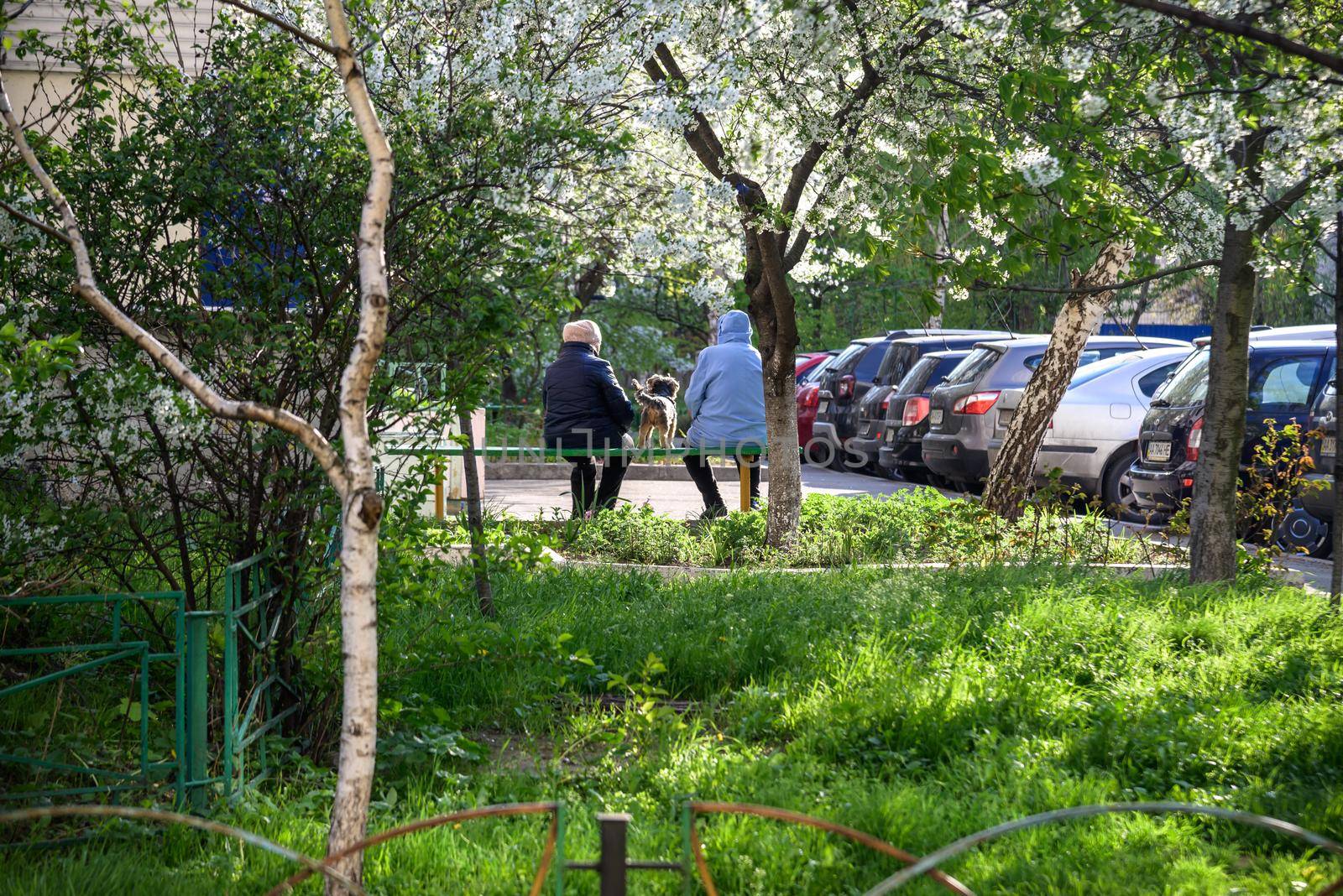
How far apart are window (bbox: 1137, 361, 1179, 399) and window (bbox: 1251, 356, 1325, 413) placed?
108 inches

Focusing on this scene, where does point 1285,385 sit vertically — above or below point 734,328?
below

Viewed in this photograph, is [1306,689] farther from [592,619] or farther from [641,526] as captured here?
[641,526]

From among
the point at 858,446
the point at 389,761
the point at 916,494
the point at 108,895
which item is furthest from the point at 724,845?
the point at 858,446

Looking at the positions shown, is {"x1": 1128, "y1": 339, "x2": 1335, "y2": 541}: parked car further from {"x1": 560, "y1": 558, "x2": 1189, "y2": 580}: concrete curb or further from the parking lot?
{"x1": 560, "y1": 558, "x2": 1189, "y2": 580}: concrete curb

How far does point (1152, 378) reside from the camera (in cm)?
1345

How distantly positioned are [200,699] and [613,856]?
231 centimetres

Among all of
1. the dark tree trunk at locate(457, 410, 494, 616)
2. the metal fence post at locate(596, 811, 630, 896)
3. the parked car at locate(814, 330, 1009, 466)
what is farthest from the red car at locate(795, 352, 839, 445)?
the metal fence post at locate(596, 811, 630, 896)

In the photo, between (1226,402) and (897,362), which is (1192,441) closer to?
(1226,402)

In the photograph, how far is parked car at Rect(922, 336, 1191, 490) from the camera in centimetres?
1445

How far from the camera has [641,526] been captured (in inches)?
382

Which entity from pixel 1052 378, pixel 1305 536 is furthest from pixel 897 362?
pixel 1305 536

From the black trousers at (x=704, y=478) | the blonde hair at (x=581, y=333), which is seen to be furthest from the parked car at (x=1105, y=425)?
the blonde hair at (x=581, y=333)

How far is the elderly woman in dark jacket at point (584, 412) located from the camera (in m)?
10.8

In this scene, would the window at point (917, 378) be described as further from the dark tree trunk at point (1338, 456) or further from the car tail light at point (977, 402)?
the dark tree trunk at point (1338, 456)
